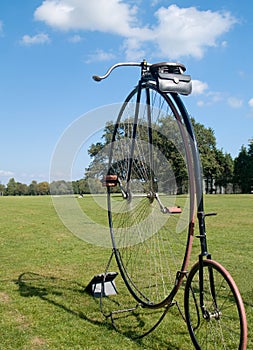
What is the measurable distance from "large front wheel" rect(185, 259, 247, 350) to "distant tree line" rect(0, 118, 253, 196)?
1.57 metres

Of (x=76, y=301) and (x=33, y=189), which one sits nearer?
(x=76, y=301)

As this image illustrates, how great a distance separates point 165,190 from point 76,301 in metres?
1.84

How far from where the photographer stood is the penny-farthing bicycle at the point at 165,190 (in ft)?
9.95

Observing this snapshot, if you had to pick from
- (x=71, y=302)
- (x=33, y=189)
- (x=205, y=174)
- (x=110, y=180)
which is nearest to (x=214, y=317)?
(x=110, y=180)

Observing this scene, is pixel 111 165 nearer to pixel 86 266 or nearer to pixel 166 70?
pixel 166 70

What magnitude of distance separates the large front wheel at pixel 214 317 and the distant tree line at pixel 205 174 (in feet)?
5.17

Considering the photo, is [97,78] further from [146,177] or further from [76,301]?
[76,301]

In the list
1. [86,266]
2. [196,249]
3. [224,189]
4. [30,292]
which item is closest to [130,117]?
[30,292]

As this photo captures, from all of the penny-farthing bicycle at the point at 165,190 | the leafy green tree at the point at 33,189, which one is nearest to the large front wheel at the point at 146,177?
the penny-farthing bicycle at the point at 165,190

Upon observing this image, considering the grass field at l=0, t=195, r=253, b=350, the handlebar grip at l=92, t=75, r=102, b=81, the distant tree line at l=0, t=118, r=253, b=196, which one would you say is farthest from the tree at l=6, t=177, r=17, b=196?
the handlebar grip at l=92, t=75, r=102, b=81

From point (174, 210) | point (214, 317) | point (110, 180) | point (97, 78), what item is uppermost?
point (97, 78)

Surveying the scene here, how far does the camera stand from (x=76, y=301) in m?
4.89

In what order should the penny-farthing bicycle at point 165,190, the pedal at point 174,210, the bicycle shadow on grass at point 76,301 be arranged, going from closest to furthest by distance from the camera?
the penny-farthing bicycle at point 165,190, the pedal at point 174,210, the bicycle shadow on grass at point 76,301

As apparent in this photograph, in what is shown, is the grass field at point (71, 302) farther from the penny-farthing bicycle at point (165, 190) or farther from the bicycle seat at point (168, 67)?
the bicycle seat at point (168, 67)
